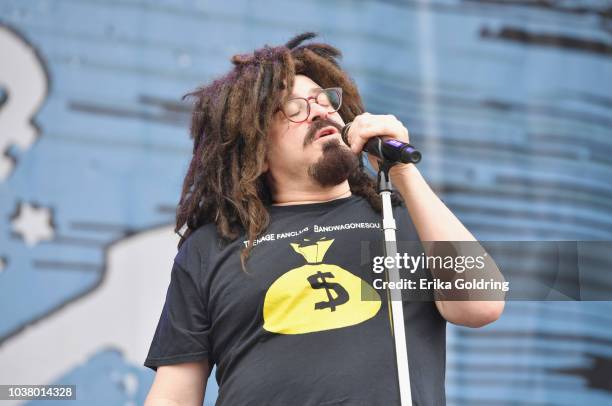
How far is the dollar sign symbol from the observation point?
1896 mm

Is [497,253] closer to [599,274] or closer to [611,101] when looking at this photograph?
[599,274]

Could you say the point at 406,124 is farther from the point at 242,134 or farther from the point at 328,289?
the point at 328,289

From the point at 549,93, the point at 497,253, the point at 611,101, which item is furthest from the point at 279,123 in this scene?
the point at 611,101

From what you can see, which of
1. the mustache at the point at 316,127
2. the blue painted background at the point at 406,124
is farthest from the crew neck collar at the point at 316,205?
the blue painted background at the point at 406,124

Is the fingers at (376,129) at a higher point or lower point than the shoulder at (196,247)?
higher

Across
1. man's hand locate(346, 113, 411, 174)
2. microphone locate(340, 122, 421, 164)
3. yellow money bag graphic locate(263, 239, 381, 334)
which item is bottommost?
yellow money bag graphic locate(263, 239, 381, 334)

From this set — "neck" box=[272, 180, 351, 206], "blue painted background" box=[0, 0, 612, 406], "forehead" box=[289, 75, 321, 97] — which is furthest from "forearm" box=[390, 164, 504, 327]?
"blue painted background" box=[0, 0, 612, 406]

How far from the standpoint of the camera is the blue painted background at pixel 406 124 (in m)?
3.00

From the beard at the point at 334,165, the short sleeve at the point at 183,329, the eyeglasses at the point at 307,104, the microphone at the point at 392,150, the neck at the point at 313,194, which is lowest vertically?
the short sleeve at the point at 183,329

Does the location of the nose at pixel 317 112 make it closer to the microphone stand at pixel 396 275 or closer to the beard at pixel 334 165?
the beard at pixel 334 165

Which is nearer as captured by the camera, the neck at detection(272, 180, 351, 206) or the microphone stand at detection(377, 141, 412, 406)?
the microphone stand at detection(377, 141, 412, 406)

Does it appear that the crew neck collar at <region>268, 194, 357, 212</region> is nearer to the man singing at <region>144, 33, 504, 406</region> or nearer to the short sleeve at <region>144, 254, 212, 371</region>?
the man singing at <region>144, 33, 504, 406</region>

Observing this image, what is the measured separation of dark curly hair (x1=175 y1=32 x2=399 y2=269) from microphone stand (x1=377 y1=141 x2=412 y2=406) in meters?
0.40

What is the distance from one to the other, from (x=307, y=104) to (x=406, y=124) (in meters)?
1.09
